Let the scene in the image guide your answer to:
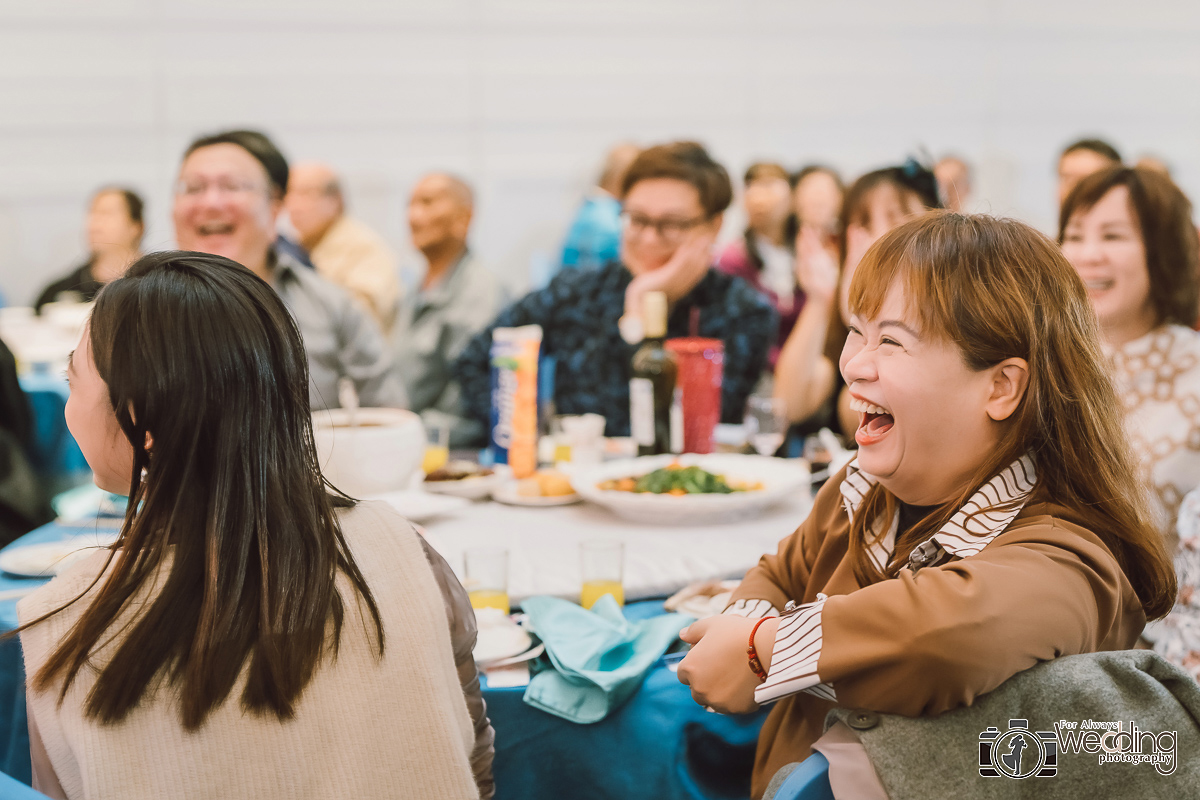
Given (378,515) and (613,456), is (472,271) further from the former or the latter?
(378,515)

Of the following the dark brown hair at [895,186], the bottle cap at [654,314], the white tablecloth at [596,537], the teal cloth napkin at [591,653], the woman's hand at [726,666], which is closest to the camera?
the woman's hand at [726,666]

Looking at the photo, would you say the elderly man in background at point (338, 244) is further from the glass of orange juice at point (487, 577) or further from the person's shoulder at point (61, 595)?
the person's shoulder at point (61, 595)

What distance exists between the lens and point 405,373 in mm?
3920

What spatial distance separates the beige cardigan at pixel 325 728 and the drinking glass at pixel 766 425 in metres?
1.25

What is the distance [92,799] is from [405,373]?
10.6 ft

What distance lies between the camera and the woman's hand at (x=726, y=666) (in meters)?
0.88

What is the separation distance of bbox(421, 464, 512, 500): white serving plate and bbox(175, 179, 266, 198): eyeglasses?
1268mm

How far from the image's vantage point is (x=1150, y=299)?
1719 mm

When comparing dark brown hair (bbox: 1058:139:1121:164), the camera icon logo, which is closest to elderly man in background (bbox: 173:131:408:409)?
the camera icon logo

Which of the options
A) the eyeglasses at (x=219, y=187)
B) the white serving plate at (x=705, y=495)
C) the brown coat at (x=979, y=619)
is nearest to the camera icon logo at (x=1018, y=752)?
the brown coat at (x=979, y=619)

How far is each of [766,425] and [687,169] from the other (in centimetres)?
94

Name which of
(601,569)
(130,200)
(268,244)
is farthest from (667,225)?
(130,200)

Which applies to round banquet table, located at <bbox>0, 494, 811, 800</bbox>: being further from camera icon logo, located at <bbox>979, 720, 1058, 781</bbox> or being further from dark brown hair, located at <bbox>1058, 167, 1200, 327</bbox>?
dark brown hair, located at <bbox>1058, 167, 1200, 327</bbox>

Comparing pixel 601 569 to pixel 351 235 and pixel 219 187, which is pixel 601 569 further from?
pixel 351 235
